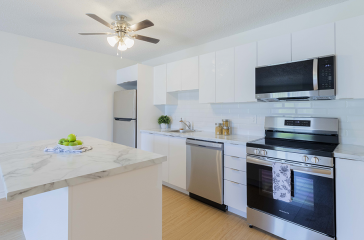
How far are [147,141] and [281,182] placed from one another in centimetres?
227

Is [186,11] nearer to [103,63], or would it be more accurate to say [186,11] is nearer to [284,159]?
[284,159]

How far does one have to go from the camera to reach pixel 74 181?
37.9 inches

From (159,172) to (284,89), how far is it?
1633 mm

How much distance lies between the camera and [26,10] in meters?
2.25

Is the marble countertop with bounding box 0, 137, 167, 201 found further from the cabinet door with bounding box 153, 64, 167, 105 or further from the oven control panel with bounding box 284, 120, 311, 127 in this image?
the cabinet door with bounding box 153, 64, 167, 105

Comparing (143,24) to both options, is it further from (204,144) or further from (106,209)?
(106,209)

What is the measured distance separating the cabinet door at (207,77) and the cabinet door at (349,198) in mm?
1666

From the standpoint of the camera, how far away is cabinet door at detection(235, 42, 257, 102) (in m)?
2.39

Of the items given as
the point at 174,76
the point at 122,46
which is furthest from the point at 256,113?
the point at 122,46

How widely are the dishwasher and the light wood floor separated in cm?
14

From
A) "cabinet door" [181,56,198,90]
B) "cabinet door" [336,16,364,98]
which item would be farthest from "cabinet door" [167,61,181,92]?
"cabinet door" [336,16,364,98]

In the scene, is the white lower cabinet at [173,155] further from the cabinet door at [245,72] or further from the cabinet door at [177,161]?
the cabinet door at [245,72]

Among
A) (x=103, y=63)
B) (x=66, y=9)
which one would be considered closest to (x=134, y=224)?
(x=66, y=9)

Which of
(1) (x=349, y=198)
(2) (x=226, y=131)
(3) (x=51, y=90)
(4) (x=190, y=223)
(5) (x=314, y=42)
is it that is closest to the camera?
(1) (x=349, y=198)
